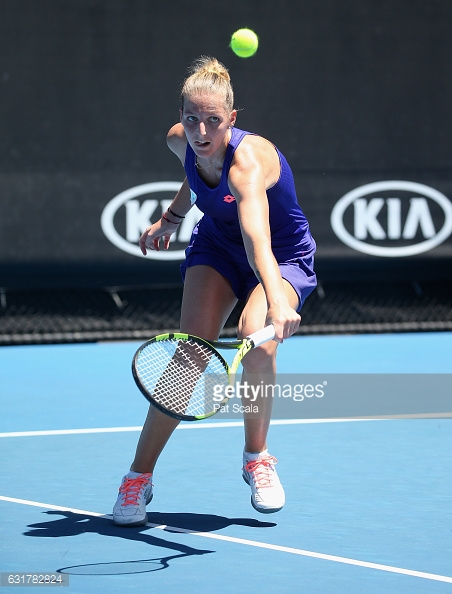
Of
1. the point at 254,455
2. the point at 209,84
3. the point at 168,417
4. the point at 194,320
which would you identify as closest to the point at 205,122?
the point at 209,84

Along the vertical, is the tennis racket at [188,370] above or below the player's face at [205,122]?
below

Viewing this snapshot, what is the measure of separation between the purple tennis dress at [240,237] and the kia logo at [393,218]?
342cm

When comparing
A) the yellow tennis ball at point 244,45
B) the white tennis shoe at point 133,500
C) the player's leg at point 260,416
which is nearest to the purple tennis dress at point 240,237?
the player's leg at point 260,416

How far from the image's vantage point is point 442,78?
22.5 ft

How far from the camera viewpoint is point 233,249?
3.27m

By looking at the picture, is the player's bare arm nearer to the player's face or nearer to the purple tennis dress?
the purple tennis dress

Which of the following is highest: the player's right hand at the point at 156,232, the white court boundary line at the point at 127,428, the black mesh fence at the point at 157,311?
the black mesh fence at the point at 157,311

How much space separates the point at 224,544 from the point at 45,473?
3.34 ft

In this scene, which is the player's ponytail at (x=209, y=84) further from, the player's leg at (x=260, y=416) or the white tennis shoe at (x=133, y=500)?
the white tennis shoe at (x=133, y=500)

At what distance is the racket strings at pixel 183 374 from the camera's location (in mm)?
2885

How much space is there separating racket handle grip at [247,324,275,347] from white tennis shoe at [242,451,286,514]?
1.82ft

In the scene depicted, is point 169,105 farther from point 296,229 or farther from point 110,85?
point 296,229

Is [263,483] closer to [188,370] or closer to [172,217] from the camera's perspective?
[188,370]

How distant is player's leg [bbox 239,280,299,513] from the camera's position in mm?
3053
